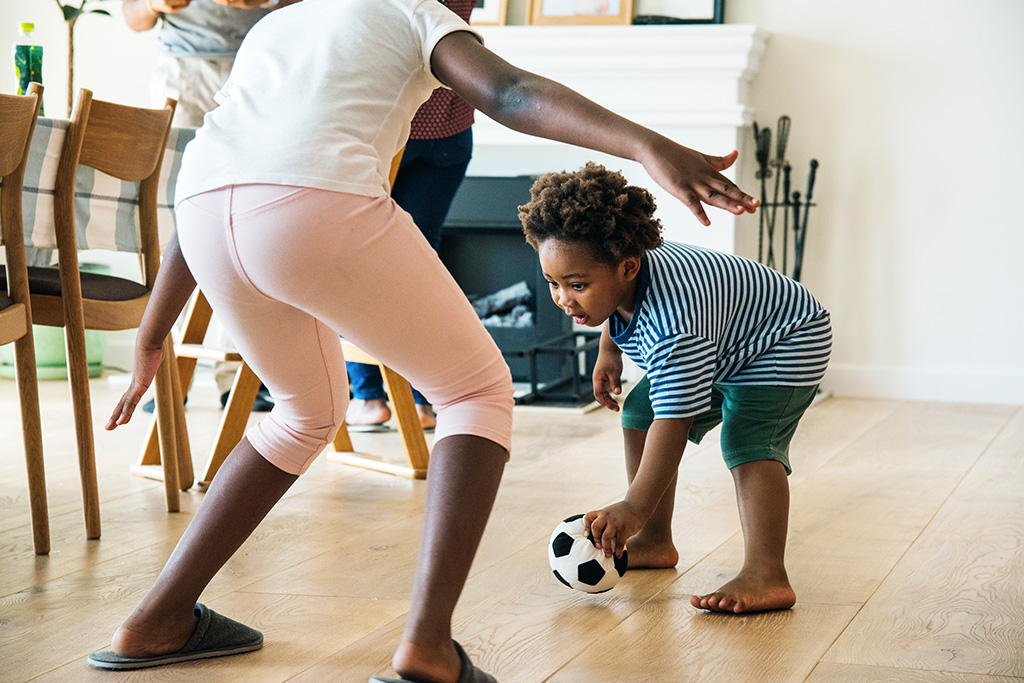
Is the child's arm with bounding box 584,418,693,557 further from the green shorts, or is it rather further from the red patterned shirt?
the red patterned shirt

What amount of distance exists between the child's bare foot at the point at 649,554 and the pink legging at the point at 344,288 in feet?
2.01

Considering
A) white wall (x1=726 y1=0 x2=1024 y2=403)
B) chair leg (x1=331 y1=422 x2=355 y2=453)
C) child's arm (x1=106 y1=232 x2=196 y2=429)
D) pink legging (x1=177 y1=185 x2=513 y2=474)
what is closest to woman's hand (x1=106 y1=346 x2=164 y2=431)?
child's arm (x1=106 y1=232 x2=196 y2=429)

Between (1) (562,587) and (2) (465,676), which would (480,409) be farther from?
(1) (562,587)

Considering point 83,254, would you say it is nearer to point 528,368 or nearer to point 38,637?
point 528,368

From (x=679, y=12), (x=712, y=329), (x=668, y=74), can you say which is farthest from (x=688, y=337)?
(x=679, y=12)

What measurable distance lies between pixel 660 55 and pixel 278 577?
2.60 m

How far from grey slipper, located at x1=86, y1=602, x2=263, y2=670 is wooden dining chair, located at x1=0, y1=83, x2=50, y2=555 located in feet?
1.91

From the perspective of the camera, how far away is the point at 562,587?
162cm

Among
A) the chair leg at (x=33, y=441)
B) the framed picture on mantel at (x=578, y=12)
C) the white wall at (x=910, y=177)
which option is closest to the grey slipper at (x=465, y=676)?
the chair leg at (x=33, y=441)

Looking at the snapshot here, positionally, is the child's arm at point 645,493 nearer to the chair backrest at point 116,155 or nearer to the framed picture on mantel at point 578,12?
the chair backrest at point 116,155

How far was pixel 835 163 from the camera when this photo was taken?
3.80m

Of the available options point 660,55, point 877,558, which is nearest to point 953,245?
point 660,55

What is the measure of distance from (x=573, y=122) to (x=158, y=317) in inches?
22.1

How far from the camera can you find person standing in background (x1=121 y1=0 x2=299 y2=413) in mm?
2945
